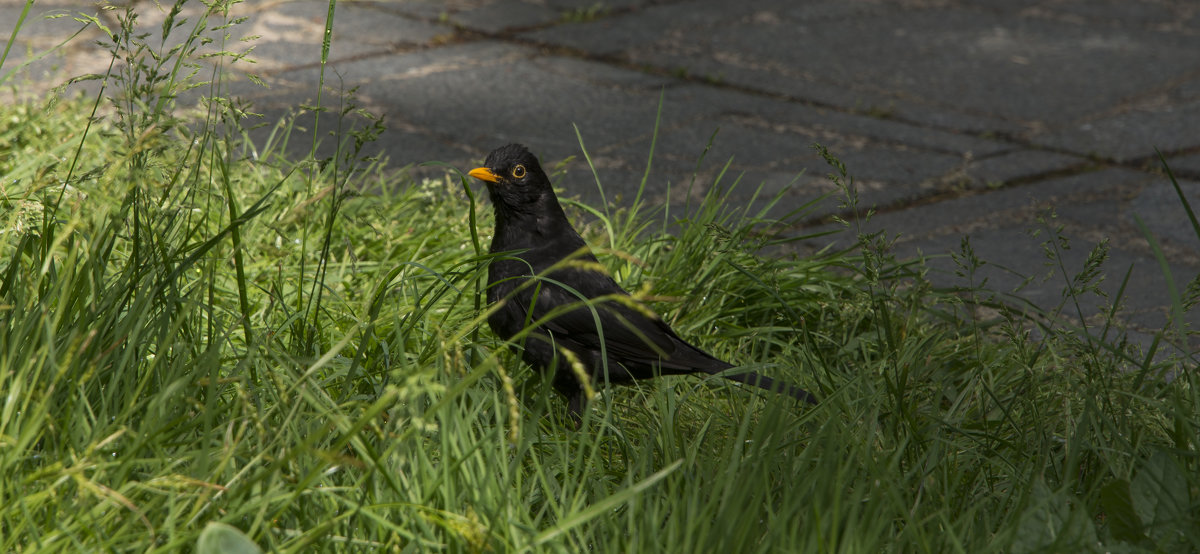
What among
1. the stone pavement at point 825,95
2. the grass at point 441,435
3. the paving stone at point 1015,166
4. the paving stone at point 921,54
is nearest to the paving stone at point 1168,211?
the stone pavement at point 825,95

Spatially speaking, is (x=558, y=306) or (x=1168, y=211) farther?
(x=1168, y=211)

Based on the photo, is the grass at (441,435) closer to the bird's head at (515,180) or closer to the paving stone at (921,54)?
the bird's head at (515,180)

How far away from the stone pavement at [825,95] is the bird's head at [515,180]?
0.99m

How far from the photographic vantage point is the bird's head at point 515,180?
2.63 metres

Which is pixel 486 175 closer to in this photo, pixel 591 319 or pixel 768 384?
pixel 591 319

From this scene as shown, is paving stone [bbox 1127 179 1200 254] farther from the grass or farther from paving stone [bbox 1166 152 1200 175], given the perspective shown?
the grass

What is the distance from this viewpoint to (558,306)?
224 cm

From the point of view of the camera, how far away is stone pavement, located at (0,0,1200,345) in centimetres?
394

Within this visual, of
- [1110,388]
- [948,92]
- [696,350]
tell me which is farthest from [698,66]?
[1110,388]

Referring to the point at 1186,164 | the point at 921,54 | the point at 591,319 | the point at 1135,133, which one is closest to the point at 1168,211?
the point at 1186,164

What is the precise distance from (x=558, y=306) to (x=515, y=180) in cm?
50

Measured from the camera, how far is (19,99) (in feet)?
13.4

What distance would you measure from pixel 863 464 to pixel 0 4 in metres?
5.55

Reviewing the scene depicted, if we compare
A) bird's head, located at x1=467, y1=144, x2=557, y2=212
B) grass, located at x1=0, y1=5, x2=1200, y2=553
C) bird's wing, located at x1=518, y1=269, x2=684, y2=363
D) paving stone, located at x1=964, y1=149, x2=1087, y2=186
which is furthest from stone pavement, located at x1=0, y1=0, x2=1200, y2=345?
grass, located at x1=0, y1=5, x2=1200, y2=553
